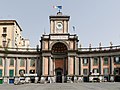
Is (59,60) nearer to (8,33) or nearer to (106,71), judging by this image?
(106,71)

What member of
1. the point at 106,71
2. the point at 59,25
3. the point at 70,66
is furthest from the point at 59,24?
the point at 106,71

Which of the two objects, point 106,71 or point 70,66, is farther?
point 70,66

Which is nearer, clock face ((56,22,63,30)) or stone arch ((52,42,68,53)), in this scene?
stone arch ((52,42,68,53))

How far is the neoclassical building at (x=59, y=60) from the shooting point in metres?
76.3

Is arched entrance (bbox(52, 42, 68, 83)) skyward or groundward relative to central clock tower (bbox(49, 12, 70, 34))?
groundward

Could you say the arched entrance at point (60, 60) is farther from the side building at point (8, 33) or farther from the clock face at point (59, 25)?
the side building at point (8, 33)

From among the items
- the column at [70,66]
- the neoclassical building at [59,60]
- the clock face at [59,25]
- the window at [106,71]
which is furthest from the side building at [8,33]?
the window at [106,71]

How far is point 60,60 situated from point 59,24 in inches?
450

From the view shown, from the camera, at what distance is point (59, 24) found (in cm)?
8081

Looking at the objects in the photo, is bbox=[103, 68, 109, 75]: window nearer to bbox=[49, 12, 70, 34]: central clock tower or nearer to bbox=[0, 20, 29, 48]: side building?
bbox=[49, 12, 70, 34]: central clock tower

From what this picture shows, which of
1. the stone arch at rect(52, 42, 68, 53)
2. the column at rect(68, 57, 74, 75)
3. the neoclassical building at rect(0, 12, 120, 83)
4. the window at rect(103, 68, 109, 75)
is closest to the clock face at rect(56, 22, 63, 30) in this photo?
the neoclassical building at rect(0, 12, 120, 83)

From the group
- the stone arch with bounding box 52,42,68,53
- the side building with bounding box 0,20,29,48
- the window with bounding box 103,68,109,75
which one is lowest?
the window with bounding box 103,68,109,75

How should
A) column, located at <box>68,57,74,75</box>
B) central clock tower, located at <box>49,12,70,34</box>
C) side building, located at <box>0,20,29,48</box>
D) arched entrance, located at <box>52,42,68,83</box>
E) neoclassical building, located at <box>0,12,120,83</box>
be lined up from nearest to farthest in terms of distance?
neoclassical building, located at <box>0,12,120,83</box>
column, located at <box>68,57,74,75</box>
arched entrance, located at <box>52,42,68,83</box>
central clock tower, located at <box>49,12,70,34</box>
side building, located at <box>0,20,29,48</box>

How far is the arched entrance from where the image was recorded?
79.2 meters
